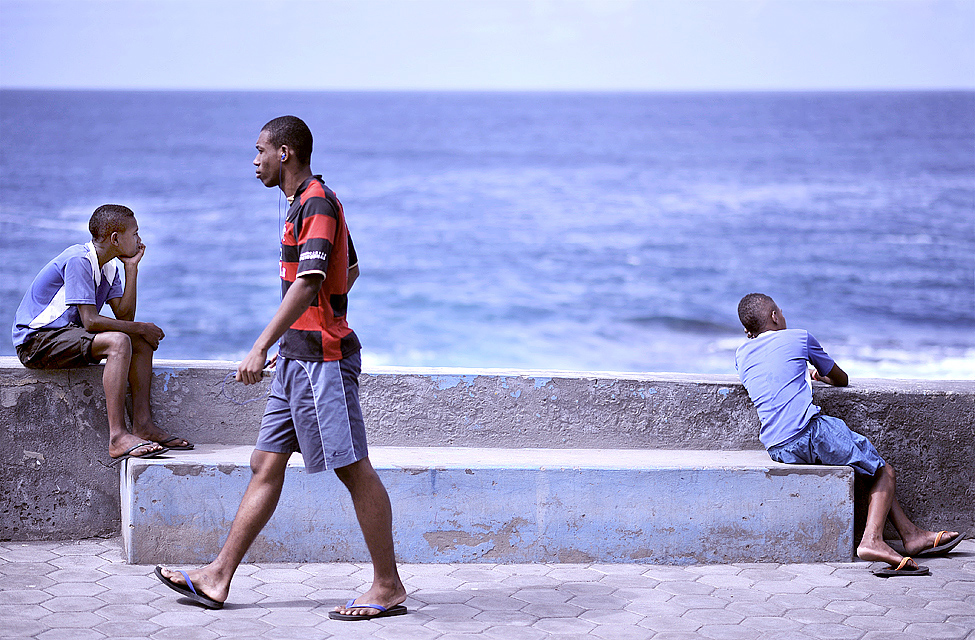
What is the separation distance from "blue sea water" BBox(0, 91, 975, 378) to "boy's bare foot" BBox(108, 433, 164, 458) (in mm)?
9475

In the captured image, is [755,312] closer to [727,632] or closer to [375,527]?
[727,632]

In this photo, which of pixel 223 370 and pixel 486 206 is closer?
pixel 223 370

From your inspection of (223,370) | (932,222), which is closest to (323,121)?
(932,222)

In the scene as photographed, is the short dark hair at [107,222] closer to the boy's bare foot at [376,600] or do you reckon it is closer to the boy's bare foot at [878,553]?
the boy's bare foot at [376,600]

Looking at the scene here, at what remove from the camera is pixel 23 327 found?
446cm

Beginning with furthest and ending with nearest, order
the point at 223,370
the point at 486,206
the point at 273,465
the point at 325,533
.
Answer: the point at 486,206, the point at 223,370, the point at 325,533, the point at 273,465

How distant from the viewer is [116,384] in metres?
4.33

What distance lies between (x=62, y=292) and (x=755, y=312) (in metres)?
3.18

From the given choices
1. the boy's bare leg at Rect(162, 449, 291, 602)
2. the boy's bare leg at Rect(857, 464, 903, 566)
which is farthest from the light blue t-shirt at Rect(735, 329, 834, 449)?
the boy's bare leg at Rect(162, 449, 291, 602)

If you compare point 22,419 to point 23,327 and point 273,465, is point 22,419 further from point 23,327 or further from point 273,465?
point 273,465

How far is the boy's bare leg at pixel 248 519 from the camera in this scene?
3.65 meters

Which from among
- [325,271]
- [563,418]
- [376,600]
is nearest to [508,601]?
[376,600]

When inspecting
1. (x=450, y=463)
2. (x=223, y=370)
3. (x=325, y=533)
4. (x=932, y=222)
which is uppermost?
(x=932, y=222)

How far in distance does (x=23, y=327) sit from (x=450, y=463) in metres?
1.98
